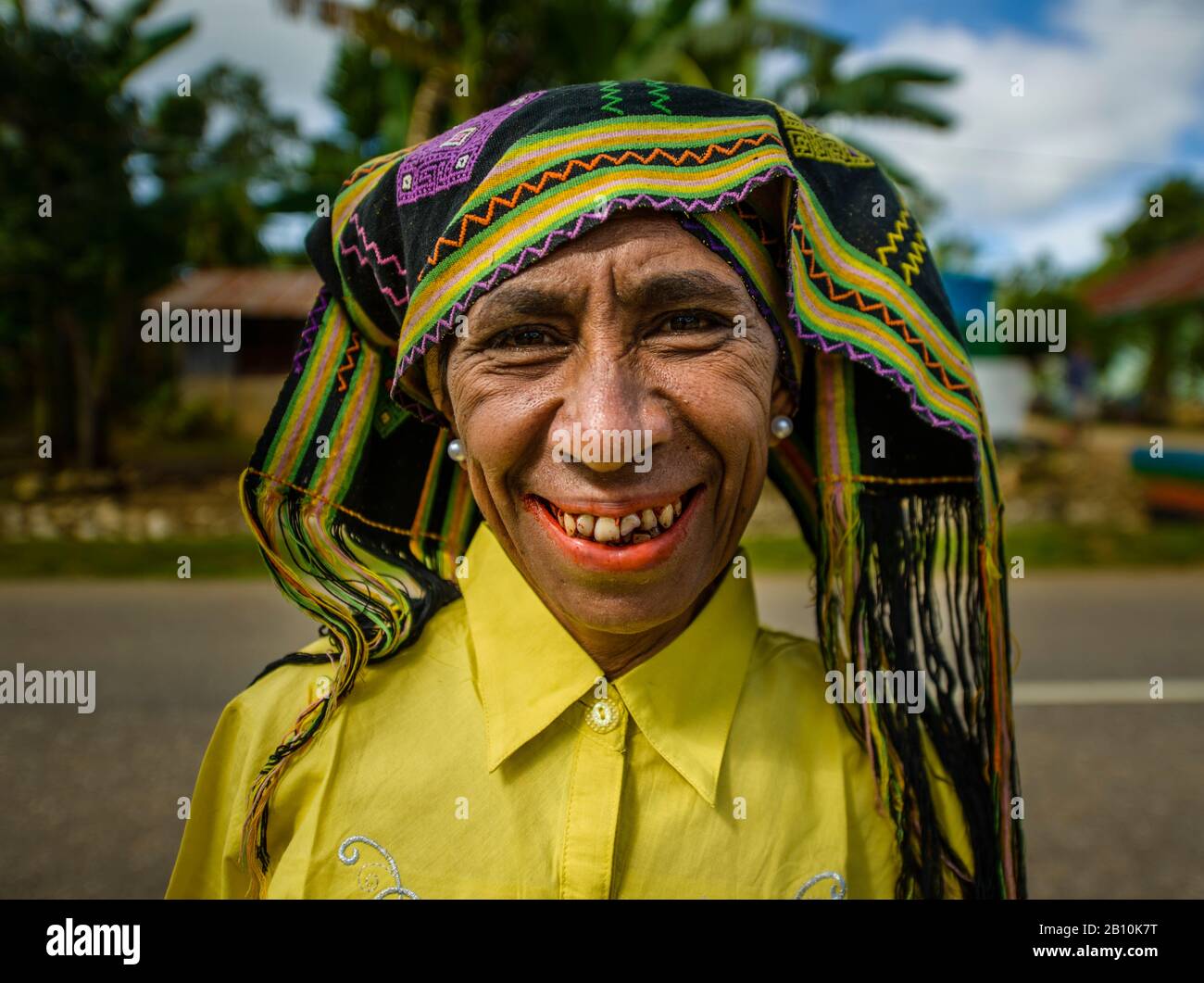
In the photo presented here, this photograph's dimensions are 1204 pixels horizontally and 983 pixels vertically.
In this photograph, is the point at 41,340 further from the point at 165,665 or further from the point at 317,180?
the point at 165,665

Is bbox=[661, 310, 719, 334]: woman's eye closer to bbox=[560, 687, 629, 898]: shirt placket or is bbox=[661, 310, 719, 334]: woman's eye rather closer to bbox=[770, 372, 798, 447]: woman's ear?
bbox=[770, 372, 798, 447]: woman's ear

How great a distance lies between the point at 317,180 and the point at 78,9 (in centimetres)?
286

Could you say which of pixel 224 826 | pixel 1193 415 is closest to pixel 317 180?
pixel 224 826

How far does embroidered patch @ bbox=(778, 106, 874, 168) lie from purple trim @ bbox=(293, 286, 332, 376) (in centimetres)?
75

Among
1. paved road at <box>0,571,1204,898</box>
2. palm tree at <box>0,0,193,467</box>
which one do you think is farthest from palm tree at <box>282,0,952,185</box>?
paved road at <box>0,571,1204,898</box>

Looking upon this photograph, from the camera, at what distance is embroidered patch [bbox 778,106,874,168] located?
1.44 m

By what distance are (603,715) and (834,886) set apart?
41cm

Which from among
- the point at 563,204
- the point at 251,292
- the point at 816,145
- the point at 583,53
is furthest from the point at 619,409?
the point at 251,292

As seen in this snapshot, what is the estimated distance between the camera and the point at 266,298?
18.7 meters

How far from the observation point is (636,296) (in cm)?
129

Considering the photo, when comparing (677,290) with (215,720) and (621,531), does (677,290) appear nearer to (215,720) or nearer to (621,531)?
(621,531)

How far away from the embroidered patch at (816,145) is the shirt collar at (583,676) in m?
0.66

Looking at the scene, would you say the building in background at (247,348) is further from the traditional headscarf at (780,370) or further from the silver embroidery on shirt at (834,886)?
the silver embroidery on shirt at (834,886)
